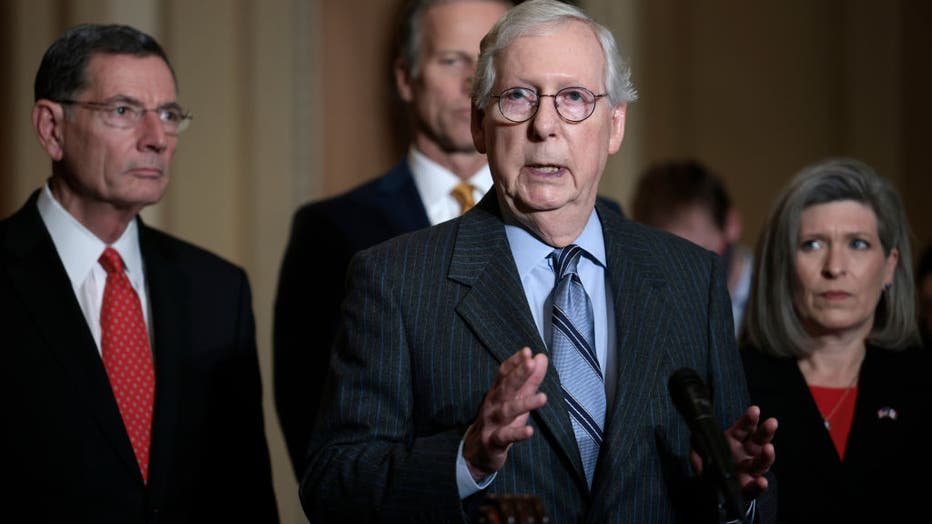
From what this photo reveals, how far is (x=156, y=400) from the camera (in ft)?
10.1

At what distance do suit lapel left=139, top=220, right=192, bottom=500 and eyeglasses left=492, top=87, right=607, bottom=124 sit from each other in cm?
115

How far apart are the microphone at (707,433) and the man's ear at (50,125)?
1750 mm

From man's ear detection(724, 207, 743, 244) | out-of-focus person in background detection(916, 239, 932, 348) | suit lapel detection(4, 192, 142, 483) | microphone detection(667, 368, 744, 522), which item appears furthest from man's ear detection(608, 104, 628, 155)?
man's ear detection(724, 207, 743, 244)

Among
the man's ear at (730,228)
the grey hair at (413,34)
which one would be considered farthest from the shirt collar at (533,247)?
the man's ear at (730,228)

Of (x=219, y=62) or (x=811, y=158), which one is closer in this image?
(x=219, y=62)

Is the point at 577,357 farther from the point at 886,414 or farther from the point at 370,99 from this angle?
the point at 370,99

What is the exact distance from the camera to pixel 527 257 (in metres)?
2.52

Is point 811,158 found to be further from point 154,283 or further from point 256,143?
point 154,283

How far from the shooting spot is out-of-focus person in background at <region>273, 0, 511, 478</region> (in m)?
3.48

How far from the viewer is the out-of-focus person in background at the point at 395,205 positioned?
3477mm

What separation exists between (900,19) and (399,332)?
4.99m

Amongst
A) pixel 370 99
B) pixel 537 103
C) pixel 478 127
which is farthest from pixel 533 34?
pixel 370 99

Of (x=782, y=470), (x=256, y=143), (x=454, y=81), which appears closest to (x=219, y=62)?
(x=256, y=143)

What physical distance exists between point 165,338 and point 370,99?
2.77 m
